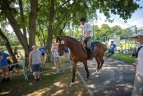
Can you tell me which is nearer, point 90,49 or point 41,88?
point 41,88

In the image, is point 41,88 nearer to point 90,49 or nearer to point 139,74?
point 90,49

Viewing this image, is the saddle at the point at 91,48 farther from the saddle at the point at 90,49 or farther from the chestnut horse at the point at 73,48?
the chestnut horse at the point at 73,48

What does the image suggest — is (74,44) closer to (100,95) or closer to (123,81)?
(123,81)

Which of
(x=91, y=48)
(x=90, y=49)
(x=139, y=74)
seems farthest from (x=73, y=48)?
(x=139, y=74)

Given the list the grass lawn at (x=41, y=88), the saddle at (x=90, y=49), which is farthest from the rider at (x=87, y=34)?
the grass lawn at (x=41, y=88)

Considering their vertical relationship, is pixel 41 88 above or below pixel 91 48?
below

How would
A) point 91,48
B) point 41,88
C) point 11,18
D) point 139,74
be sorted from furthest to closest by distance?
point 11,18 → point 91,48 → point 41,88 → point 139,74

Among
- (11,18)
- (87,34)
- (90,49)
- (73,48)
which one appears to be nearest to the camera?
(73,48)

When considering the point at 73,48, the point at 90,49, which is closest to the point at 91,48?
the point at 90,49

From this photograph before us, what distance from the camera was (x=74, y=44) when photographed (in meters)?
13.7

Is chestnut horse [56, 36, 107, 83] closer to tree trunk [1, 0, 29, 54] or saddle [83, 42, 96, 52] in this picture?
saddle [83, 42, 96, 52]

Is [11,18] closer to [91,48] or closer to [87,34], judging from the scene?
[91,48]

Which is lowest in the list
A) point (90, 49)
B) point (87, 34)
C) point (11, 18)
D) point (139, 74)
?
point (139, 74)

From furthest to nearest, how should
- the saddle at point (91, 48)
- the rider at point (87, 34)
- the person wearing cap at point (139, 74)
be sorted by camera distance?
the saddle at point (91, 48), the rider at point (87, 34), the person wearing cap at point (139, 74)
